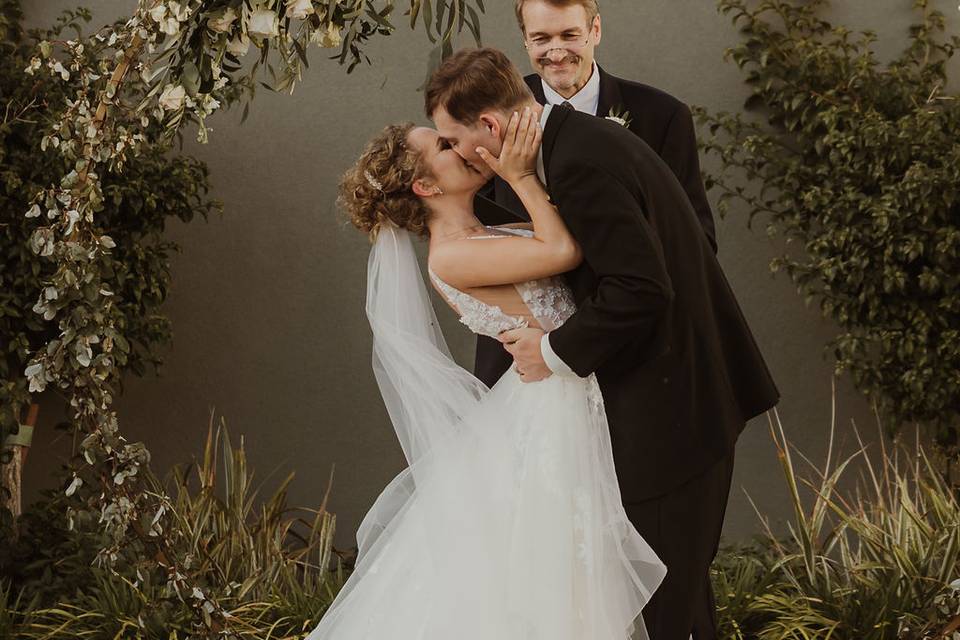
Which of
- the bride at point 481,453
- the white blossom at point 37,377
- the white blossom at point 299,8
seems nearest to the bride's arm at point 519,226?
the bride at point 481,453

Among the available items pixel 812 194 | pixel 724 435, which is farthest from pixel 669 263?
pixel 812 194

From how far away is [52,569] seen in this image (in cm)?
439

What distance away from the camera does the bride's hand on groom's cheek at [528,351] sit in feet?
8.13

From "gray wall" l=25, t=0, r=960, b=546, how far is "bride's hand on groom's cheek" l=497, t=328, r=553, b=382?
2788mm

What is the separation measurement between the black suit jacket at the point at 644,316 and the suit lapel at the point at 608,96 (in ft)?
3.53

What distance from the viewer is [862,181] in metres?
4.79

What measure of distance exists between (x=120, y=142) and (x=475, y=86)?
1350mm

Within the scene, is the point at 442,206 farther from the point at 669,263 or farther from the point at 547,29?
the point at 547,29

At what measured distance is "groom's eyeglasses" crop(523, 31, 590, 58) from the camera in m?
3.36

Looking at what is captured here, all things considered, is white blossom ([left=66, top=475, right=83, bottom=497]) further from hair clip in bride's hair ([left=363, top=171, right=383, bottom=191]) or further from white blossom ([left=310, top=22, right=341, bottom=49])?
white blossom ([left=310, top=22, right=341, bottom=49])

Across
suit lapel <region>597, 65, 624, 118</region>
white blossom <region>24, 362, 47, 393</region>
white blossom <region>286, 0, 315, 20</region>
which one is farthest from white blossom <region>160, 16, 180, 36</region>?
suit lapel <region>597, 65, 624, 118</region>

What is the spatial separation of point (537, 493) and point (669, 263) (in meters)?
0.55

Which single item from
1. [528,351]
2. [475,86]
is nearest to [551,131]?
[475,86]

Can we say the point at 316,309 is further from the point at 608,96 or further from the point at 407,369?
the point at 407,369
